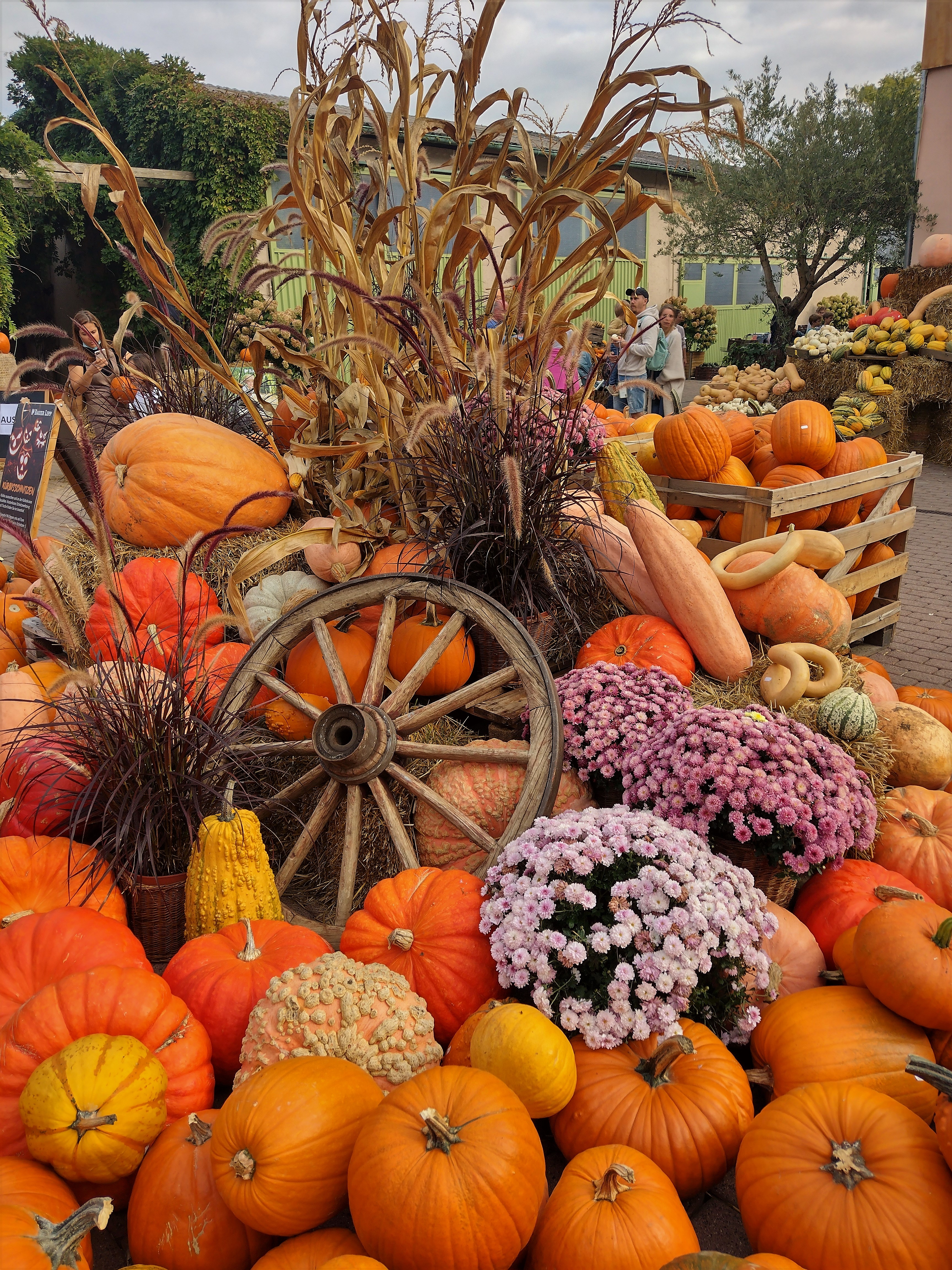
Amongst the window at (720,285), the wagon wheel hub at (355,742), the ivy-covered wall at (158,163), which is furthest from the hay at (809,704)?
the window at (720,285)

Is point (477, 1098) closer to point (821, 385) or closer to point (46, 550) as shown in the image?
point (46, 550)

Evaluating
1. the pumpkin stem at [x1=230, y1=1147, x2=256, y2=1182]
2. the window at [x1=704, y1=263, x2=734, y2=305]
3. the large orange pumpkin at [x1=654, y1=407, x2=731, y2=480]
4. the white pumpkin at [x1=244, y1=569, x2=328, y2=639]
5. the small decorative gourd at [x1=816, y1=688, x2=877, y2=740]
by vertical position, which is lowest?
the pumpkin stem at [x1=230, y1=1147, x2=256, y2=1182]

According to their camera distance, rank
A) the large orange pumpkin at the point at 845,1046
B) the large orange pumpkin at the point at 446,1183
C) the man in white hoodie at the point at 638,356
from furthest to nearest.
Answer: the man in white hoodie at the point at 638,356, the large orange pumpkin at the point at 845,1046, the large orange pumpkin at the point at 446,1183

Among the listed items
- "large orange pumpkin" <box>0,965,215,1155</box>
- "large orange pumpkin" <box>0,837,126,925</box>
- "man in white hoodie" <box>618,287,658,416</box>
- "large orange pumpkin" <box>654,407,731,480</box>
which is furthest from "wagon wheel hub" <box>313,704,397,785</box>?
"man in white hoodie" <box>618,287,658,416</box>

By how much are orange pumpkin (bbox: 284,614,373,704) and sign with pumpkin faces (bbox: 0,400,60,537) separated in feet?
6.75

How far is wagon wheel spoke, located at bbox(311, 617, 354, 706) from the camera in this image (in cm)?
251

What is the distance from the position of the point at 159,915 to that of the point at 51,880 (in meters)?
0.28

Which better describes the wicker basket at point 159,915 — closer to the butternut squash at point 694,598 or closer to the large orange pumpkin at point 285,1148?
the large orange pumpkin at point 285,1148

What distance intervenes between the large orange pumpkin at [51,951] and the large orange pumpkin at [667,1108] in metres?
0.95

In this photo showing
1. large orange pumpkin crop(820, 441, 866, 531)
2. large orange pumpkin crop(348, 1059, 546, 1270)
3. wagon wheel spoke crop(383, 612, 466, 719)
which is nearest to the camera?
large orange pumpkin crop(348, 1059, 546, 1270)

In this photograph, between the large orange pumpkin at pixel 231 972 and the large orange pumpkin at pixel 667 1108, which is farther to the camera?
the large orange pumpkin at pixel 231 972

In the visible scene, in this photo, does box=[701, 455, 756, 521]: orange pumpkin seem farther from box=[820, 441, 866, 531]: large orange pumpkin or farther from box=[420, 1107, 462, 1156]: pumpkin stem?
box=[420, 1107, 462, 1156]: pumpkin stem

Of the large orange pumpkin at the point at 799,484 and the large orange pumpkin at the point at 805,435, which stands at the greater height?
the large orange pumpkin at the point at 805,435

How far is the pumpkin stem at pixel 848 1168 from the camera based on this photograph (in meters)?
1.38
